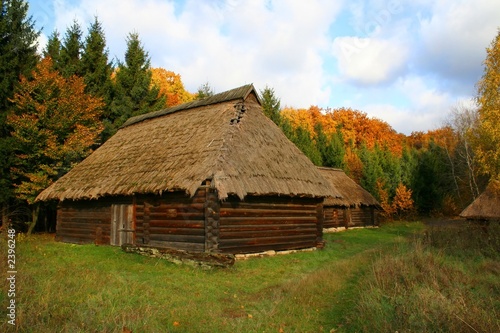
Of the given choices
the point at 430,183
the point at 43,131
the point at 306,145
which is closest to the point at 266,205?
the point at 43,131

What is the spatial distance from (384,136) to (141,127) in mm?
40394

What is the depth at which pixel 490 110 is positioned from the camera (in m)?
18.4

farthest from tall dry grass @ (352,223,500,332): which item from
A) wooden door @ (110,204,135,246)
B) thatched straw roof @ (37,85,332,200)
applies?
wooden door @ (110,204,135,246)

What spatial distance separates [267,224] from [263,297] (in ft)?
19.9

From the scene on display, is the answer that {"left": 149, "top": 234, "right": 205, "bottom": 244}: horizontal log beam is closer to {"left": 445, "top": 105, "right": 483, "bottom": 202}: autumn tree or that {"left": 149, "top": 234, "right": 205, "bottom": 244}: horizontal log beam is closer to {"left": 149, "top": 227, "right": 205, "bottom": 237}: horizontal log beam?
{"left": 149, "top": 227, "right": 205, "bottom": 237}: horizontal log beam

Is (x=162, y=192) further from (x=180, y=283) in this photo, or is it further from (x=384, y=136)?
(x=384, y=136)

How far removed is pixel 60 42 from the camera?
28.5 m

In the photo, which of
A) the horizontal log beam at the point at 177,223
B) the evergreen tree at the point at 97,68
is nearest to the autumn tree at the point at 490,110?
the horizontal log beam at the point at 177,223

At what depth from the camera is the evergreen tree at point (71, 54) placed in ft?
85.0

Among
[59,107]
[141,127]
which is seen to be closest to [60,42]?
[59,107]

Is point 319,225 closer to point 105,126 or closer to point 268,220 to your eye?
point 268,220

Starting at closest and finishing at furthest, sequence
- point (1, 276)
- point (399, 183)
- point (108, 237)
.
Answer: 1. point (1, 276)
2. point (108, 237)
3. point (399, 183)

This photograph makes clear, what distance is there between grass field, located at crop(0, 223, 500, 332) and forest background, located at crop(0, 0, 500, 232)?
6.83m

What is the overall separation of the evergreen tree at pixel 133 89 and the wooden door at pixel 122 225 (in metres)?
13.1
